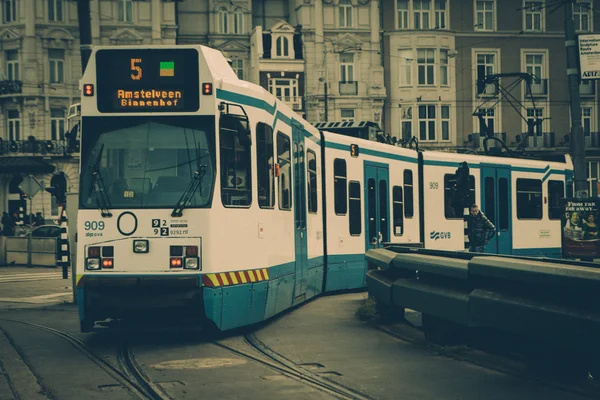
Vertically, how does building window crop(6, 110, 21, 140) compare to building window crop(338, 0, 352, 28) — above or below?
below

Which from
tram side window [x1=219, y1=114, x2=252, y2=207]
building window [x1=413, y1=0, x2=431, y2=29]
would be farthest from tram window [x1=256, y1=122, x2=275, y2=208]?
building window [x1=413, y1=0, x2=431, y2=29]

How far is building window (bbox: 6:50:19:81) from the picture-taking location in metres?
54.4

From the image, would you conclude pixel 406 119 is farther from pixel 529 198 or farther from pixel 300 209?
pixel 300 209

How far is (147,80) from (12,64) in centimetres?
4721

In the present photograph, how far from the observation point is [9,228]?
46.4 meters

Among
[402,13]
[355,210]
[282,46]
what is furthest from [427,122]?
[355,210]

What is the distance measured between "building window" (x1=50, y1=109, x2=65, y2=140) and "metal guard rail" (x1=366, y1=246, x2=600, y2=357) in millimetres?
46216

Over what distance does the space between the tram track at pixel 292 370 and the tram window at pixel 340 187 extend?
18.9 ft

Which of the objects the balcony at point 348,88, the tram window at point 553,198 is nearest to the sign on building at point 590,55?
the tram window at point 553,198

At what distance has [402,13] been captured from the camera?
190ft

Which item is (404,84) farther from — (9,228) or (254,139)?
(254,139)

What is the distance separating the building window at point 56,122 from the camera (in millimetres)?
54219

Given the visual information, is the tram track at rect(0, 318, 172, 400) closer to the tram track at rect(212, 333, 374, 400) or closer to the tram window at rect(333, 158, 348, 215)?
the tram track at rect(212, 333, 374, 400)

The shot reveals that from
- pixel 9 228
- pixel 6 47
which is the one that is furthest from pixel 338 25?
pixel 9 228
